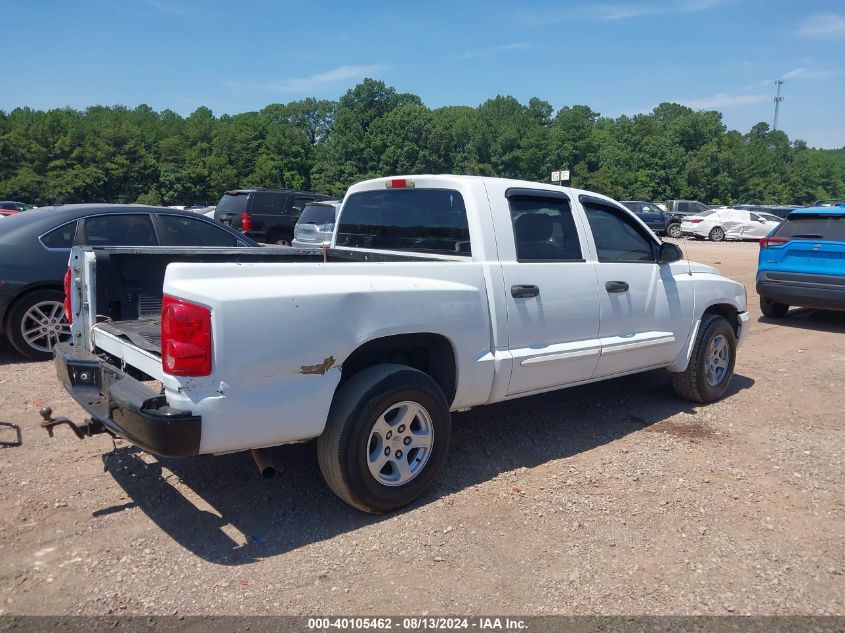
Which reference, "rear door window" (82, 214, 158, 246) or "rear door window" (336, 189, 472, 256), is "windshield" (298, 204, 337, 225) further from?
"rear door window" (336, 189, 472, 256)

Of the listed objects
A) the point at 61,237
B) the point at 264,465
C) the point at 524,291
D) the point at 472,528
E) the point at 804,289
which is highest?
the point at 61,237

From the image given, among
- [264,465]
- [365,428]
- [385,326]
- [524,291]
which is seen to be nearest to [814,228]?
[524,291]

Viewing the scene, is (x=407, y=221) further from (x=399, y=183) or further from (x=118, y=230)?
(x=118, y=230)

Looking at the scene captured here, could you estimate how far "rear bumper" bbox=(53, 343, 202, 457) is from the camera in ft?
10.1

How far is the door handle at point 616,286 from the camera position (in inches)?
197

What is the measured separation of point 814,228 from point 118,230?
31.5ft

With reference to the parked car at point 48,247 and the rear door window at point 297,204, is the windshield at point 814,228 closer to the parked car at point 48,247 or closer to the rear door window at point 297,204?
the parked car at point 48,247

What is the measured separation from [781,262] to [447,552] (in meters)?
8.84

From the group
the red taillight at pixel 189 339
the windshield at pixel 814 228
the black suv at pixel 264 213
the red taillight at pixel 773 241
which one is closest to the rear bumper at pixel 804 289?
the red taillight at pixel 773 241

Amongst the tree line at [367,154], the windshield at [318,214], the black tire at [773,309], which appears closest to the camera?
the black tire at [773,309]

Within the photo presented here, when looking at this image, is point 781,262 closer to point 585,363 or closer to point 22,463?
point 585,363

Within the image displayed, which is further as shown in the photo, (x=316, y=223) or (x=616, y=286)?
(x=316, y=223)

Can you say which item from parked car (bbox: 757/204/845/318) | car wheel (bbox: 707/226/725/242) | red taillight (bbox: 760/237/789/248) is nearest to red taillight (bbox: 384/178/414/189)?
red taillight (bbox: 760/237/789/248)

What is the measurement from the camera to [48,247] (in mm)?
6863
